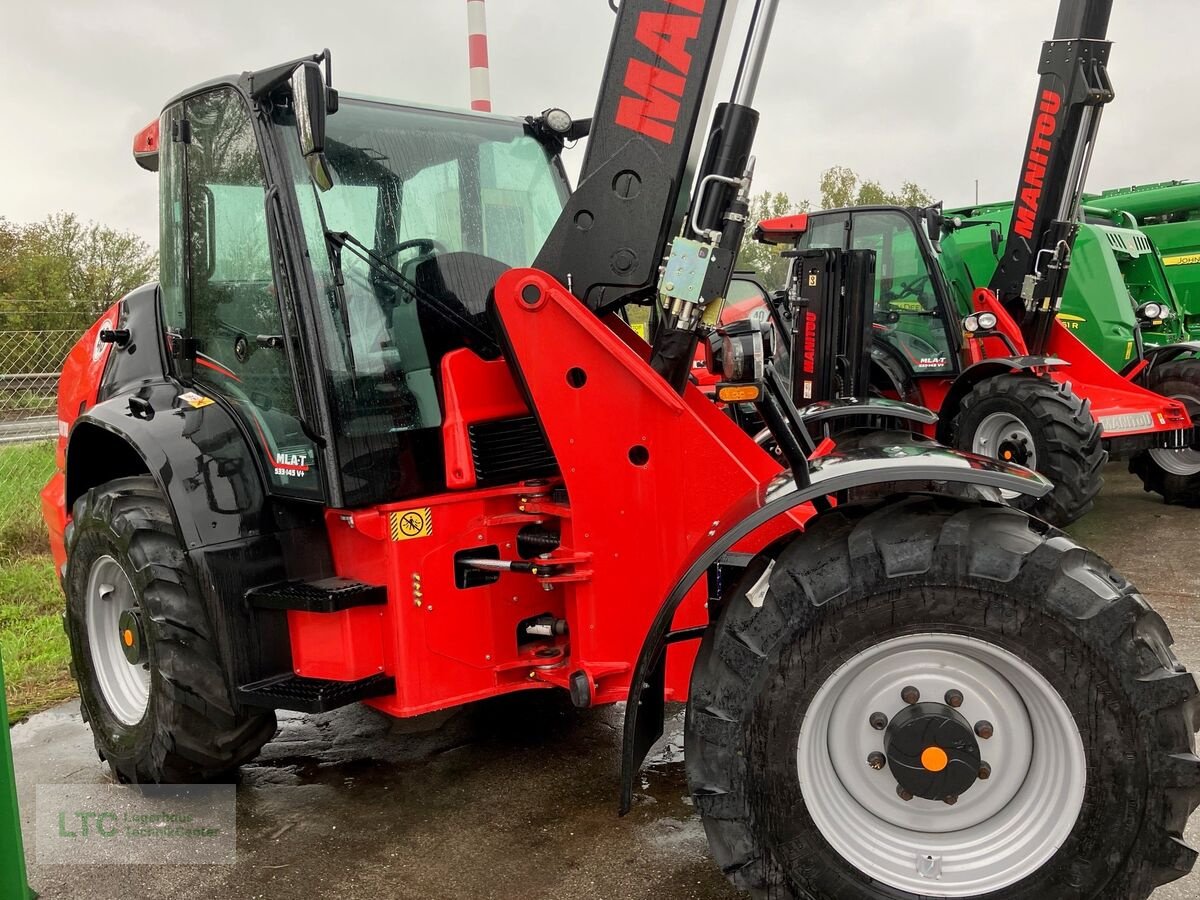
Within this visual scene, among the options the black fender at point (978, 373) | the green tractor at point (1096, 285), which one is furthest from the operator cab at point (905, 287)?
the black fender at point (978, 373)

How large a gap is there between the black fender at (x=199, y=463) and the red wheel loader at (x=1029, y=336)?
4.22 meters

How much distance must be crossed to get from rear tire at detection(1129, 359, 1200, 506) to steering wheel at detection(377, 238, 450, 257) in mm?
6673

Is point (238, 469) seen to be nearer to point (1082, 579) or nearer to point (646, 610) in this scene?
point (646, 610)

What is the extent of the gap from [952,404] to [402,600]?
5.48 metres

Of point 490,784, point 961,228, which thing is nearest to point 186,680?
point 490,784

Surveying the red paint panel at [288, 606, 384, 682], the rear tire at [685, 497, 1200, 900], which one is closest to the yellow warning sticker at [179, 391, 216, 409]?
the red paint panel at [288, 606, 384, 682]

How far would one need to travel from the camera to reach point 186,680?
3332 millimetres

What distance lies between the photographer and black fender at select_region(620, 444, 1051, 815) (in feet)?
8.16

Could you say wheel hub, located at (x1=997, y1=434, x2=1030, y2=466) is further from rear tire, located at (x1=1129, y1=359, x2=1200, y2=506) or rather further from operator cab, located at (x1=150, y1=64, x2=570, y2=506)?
operator cab, located at (x1=150, y1=64, x2=570, y2=506)

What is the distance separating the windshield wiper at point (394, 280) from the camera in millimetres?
3154

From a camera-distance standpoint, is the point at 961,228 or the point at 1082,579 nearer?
the point at 1082,579

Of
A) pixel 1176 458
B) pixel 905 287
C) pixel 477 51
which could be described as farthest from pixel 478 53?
pixel 1176 458

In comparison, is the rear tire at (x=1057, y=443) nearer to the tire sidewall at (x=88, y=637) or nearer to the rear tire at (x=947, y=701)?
the rear tire at (x=947, y=701)

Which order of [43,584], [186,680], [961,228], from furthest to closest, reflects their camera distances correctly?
[961,228], [43,584], [186,680]
